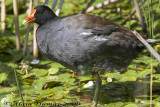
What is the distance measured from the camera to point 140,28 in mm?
5594

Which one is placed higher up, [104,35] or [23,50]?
[104,35]

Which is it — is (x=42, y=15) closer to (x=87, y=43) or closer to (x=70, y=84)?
(x=87, y=43)

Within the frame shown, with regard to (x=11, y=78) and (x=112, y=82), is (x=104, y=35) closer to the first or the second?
(x=112, y=82)

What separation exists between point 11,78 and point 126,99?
1.33 meters

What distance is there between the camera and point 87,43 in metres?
3.22

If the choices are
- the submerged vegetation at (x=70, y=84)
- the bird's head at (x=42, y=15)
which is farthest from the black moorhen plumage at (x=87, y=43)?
the submerged vegetation at (x=70, y=84)

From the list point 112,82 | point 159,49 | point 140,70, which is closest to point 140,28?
point 159,49

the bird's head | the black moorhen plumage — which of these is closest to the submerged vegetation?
the black moorhen plumage

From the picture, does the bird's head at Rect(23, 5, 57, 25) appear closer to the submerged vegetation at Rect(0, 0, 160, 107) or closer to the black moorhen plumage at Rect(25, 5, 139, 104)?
the black moorhen plumage at Rect(25, 5, 139, 104)

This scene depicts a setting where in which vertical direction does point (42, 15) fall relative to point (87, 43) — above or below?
above

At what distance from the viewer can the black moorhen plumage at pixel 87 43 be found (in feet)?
10.6

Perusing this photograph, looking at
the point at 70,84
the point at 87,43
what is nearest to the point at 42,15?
the point at 87,43

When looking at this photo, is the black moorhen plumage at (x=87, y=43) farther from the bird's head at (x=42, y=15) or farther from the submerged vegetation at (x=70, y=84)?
the submerged vegetation at (x=70, y=84)

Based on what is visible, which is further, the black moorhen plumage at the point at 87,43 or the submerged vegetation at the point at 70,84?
the submerged vegetation at the point at 70,84
